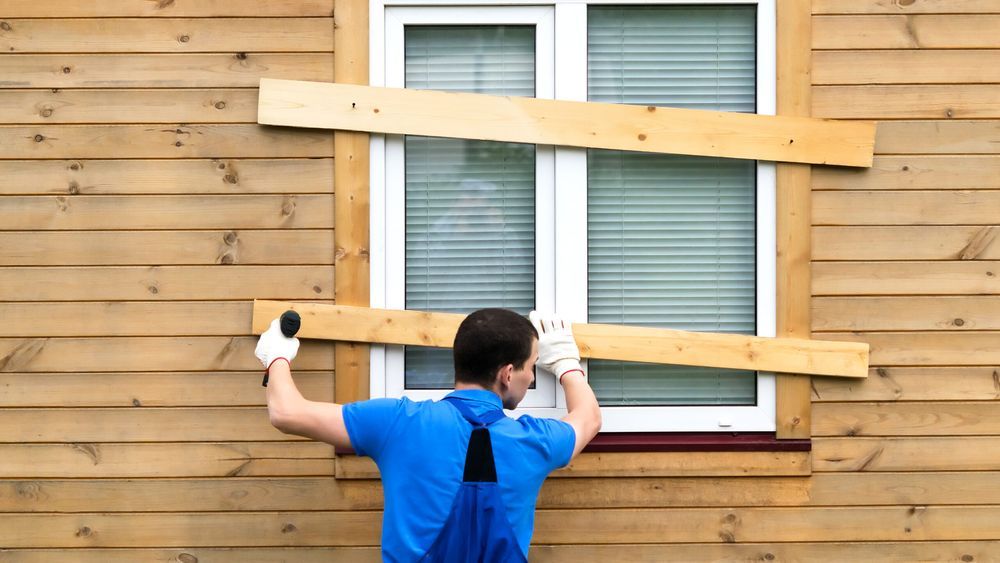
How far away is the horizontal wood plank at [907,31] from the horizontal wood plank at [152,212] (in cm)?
182

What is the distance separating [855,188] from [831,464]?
37.7 inches

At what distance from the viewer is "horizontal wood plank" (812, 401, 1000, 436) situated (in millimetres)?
3250

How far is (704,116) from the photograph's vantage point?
3225 millimetres

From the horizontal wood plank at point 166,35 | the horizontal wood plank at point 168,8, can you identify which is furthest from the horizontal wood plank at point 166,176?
the horizontal wood plank at point 168,8

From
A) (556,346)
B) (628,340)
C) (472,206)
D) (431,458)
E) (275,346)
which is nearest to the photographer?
(431,458)

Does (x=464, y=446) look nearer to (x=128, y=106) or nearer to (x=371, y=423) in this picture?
(x=371, y=423)

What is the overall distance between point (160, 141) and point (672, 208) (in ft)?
5.89

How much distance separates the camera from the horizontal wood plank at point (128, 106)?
3.24 m

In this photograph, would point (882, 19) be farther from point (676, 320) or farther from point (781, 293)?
point (676, 320)

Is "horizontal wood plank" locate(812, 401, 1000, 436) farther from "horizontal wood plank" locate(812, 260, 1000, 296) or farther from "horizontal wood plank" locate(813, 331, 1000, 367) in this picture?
"horizontal wood plank" locate(812, 260, 1000, 296)

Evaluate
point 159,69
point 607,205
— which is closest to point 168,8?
point 159,69

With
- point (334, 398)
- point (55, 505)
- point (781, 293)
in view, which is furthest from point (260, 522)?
point (781, 293)

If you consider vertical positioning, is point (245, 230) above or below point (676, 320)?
above

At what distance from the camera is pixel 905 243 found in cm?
325
